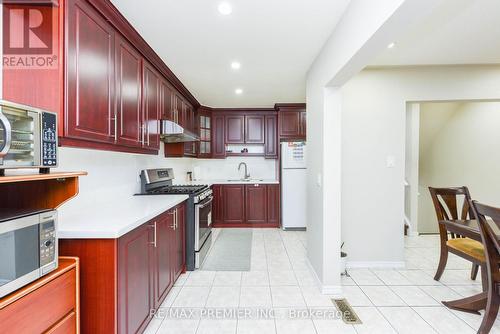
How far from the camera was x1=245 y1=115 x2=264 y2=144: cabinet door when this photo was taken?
5.04 m

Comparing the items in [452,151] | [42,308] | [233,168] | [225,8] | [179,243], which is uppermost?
[225,8]

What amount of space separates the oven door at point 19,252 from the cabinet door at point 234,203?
3743 mm

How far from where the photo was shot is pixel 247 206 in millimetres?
4801

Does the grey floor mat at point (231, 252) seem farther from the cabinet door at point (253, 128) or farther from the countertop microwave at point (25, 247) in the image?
the countertop microwave at point (25, 247)

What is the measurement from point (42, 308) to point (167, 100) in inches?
98.3

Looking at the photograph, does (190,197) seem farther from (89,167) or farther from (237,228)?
(237,228)

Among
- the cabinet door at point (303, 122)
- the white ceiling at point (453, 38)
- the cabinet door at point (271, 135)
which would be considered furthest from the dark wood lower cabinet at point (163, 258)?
the cabinet door at point (303, 122)

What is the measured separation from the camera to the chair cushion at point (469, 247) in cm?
209

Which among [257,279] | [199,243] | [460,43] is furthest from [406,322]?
[460,43]

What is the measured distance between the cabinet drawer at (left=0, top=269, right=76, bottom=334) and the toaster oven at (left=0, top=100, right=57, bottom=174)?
1.71ft

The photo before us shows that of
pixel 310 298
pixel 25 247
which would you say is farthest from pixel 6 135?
pixel 310 298

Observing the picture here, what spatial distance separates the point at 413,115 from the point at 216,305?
4255 millimetres

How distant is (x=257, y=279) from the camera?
8.79 feet

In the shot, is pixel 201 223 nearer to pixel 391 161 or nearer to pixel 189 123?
pixel 189 123
